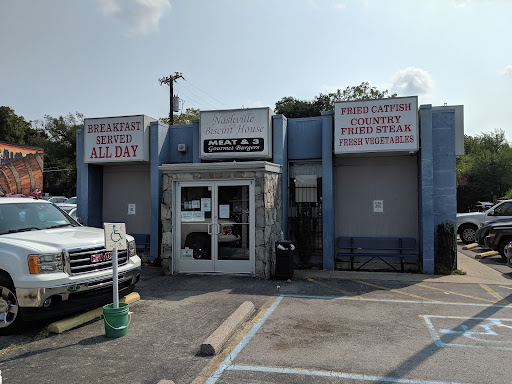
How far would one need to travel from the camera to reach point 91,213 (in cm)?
1317

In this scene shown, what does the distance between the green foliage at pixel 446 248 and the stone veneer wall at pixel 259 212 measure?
4.20 m

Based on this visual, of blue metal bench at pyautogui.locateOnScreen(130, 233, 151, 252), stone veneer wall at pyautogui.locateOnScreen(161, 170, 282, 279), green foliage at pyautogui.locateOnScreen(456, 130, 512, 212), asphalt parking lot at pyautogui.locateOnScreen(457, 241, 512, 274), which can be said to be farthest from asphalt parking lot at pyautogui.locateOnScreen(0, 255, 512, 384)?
green foliage at pyautogui.locateOnScreen(456, 130, 512, 212)

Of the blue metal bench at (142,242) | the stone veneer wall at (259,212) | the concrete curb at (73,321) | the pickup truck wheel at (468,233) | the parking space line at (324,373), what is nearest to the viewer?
the parking space line at (324,373)

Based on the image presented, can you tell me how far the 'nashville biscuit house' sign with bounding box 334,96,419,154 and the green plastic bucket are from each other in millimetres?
7110

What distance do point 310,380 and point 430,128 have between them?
821cm

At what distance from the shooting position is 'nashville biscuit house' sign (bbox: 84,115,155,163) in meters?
12.2

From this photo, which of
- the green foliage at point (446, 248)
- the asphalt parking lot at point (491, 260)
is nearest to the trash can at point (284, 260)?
the green foliage at point (446, 248)

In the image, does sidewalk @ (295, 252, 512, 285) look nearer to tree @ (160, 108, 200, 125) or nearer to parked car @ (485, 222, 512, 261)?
parked car @ (485, 222, 512, 261)

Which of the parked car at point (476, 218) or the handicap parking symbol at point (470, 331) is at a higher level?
the parked car at point (476, 218)

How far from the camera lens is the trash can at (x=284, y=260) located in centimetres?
964

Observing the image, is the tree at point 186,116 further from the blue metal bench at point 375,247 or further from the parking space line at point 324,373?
the parking space line at point 324,373

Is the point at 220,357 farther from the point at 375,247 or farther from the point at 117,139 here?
the point at 117,139

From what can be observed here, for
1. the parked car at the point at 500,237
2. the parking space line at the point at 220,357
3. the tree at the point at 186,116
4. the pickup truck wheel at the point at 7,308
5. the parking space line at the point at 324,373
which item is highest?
the tree at the point at 186,116

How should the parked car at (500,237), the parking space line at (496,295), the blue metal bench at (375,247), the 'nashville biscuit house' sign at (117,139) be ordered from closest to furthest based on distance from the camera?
the parking space line at (496,295) < the blue metal bench at (375,247) < the 'nashville biscuit house' sign at (117,139) < the parked car at (500,237)
